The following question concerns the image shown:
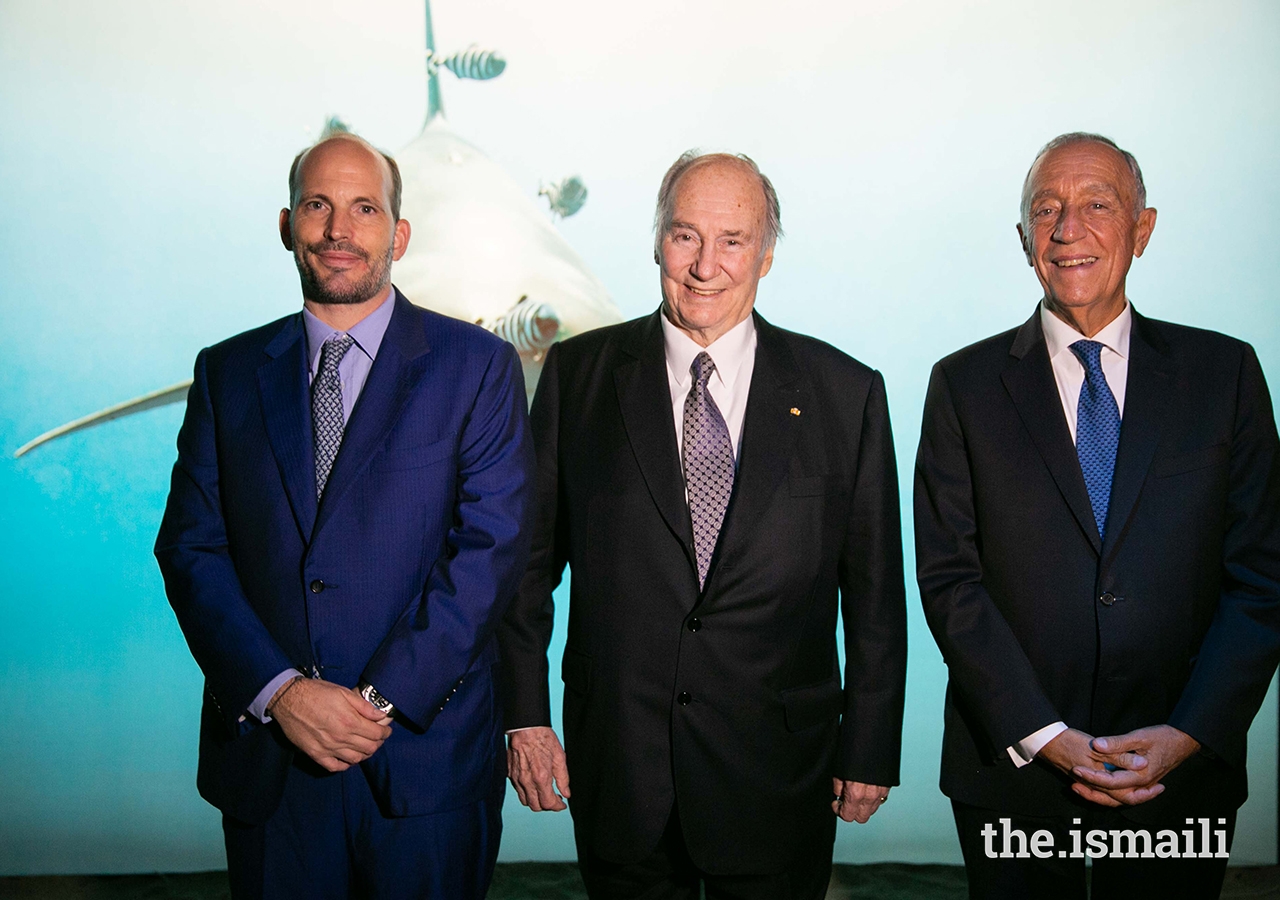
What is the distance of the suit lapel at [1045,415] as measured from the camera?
1.88 metres

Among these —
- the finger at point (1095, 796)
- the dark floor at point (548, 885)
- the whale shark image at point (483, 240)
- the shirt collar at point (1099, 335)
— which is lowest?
the dark floor at point (548, 885)

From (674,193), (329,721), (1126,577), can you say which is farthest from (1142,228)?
(329,721)

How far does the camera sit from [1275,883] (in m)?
3.43

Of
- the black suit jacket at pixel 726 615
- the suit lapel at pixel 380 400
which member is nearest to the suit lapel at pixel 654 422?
the black suit jacket at pixel 726 615

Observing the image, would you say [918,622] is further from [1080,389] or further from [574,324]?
[1080,389]

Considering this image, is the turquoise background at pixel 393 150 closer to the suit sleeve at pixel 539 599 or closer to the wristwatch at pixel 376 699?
the suit sleeve at pixel 539 599

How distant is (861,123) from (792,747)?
222 cm

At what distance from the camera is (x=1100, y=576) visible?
1.86 metres

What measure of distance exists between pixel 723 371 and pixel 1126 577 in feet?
2.60

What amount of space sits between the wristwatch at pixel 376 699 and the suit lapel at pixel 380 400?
27cm

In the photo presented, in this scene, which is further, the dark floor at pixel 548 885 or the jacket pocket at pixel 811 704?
the dark floor at pixel 548 885

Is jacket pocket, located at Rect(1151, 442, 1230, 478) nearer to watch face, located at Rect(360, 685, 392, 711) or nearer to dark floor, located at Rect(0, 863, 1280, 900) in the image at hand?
watch face, located at Rect(360, 685, 392, 711)

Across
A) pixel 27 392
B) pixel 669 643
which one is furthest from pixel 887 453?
pixel 27 392

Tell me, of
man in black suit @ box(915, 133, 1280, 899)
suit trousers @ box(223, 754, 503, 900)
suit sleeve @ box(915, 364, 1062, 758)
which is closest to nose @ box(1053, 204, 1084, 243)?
man in black suit @ box(915, 133, 1280, 899)
